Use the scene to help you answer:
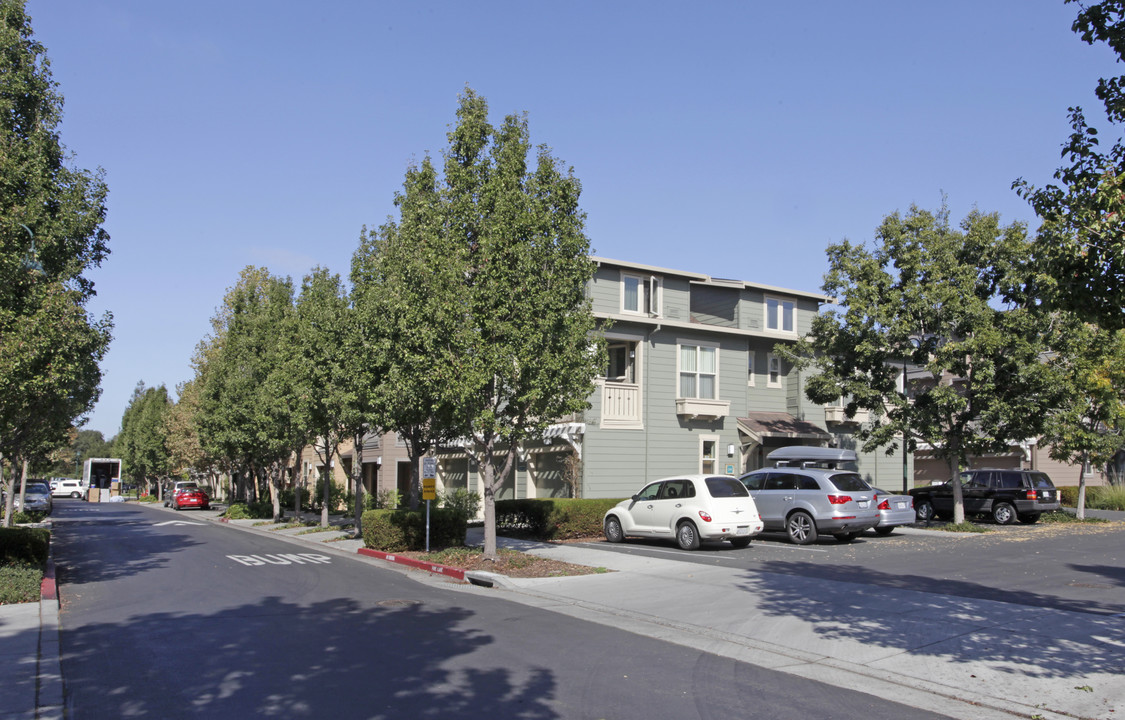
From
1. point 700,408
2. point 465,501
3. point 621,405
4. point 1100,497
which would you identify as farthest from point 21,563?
point 1100,497

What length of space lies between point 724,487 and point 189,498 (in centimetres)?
4044

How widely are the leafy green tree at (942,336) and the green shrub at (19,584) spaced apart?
771 inches

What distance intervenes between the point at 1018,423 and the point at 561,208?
1484 cm

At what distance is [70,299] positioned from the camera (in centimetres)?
1366

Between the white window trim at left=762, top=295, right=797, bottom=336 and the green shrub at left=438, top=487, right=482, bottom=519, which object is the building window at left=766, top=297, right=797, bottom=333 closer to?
the white window trim at left=762, top=295, right=797, bottom=336

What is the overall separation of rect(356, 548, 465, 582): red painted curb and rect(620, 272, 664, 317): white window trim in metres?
11.1

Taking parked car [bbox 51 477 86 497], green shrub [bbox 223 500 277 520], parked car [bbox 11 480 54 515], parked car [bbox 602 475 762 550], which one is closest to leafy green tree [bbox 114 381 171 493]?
parked car [bbox 51 477 86 497]

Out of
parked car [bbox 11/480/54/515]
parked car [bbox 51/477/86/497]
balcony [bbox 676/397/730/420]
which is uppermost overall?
balcony [bbox 676/397/730/420]

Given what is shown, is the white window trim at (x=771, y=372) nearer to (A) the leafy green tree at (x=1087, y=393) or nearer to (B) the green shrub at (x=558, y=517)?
(A) the leafy green tree at (x=1087, y=393)

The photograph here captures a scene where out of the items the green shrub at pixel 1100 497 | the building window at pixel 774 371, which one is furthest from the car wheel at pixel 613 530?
the green shrub at pixel 1100 497

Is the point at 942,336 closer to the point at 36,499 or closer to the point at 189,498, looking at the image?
the point at 36,499

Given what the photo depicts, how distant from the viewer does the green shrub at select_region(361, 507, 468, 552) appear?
63.6 ft

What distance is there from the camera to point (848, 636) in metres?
9.78

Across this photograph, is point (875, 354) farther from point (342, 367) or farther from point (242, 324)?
point (242, 324)
